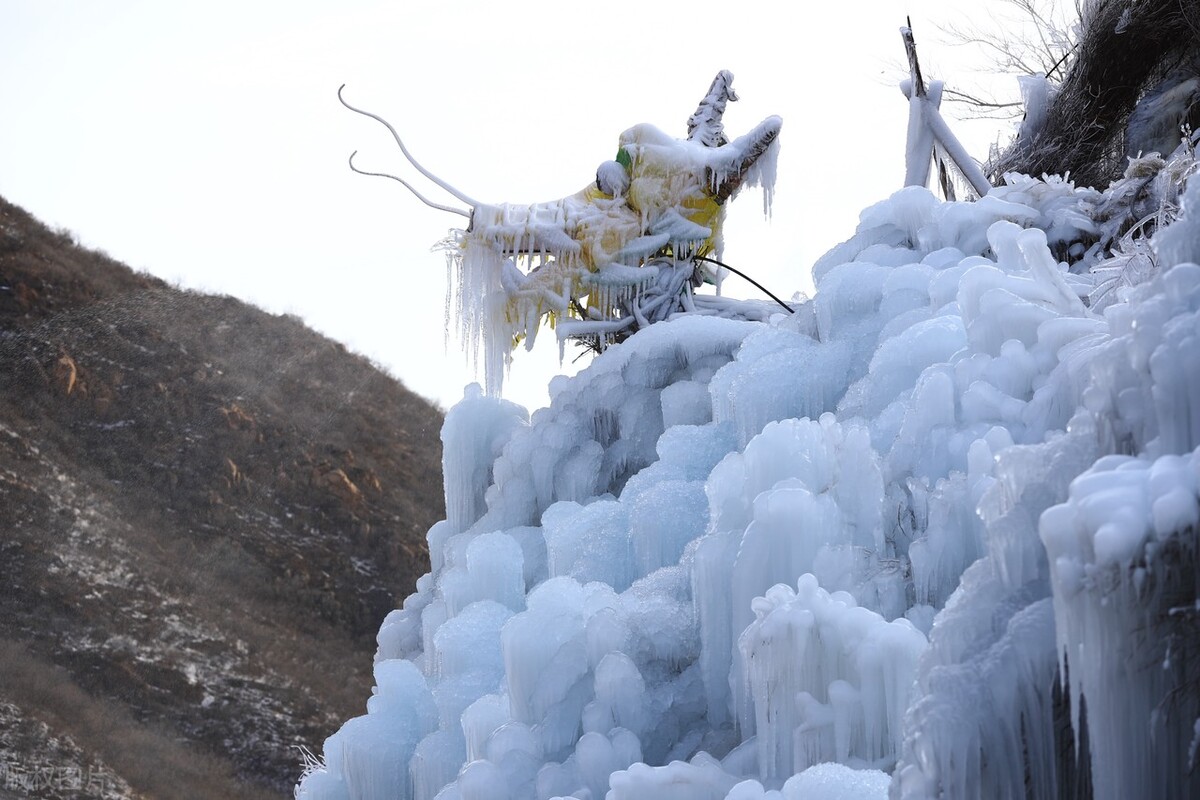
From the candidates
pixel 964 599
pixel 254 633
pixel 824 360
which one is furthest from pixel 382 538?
pixel 964 599

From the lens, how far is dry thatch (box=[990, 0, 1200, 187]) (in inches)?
393

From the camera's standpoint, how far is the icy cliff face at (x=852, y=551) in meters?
3.29

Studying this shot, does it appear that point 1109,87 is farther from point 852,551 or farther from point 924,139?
point 852,551

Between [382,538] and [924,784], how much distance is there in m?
22.7

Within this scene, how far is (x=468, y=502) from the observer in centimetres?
855

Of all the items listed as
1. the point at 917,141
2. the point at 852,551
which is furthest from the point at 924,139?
the point at 852,551

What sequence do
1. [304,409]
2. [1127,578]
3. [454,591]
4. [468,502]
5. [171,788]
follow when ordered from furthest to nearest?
[304,409], [171,788], [468,502], [454,591], [1127,578]

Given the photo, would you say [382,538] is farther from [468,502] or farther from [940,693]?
[940,693]

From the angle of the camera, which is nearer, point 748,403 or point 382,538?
point 748,403

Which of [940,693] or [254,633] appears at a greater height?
[254,633]

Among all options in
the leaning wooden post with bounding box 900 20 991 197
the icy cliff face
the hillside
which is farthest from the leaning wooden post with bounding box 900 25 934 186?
the hillside

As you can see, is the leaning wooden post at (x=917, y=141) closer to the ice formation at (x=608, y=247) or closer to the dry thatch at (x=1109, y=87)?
the ice formation at (x=608, y=247)

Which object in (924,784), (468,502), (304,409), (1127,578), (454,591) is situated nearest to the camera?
(1127,578)

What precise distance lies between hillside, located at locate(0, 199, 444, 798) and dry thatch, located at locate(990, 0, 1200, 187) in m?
13.2
